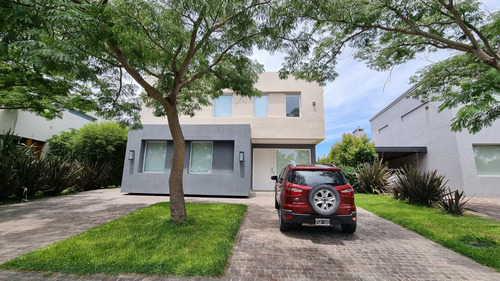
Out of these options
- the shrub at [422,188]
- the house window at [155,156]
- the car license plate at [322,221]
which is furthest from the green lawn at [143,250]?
the shrub at [422,188]

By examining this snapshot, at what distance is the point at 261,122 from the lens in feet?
36.6

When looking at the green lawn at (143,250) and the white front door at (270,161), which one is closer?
the green lawn at (143,250)

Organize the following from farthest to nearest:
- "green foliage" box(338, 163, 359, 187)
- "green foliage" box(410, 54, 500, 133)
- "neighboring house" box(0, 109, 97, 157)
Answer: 1. "neighboring house" box(0, 109, 97, 157)
2. "green foliage" box(338, 163, 359, 187)
3. "green foliage" box(410, 54, 500, 133)

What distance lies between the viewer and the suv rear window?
4.54m

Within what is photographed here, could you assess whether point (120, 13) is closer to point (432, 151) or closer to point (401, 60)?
point (401, 60)

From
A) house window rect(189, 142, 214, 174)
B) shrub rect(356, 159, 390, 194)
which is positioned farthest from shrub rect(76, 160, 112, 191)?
shrub rect(356, 159, 390, 194)

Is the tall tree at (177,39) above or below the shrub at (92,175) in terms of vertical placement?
above

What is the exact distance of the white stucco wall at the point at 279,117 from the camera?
35.5 ft

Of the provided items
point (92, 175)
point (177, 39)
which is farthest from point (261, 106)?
point (92, 175)

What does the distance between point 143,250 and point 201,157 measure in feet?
22.9

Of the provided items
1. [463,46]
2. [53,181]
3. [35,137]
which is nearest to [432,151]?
[463,46]

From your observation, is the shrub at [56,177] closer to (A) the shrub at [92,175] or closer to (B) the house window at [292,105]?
(A) the shrub at [92,175]

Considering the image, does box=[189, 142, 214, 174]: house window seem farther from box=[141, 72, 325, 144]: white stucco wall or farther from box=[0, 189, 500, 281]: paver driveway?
box=[0, 189, 500, 281]: paver driveway

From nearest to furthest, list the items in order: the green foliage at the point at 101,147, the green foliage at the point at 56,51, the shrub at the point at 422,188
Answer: the green foliage at the point at 56,51 → the shrub at the point at 422,188 → the green foliage at the point at 101,147
